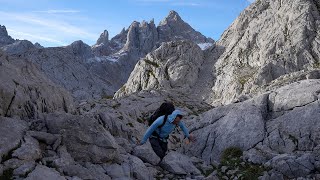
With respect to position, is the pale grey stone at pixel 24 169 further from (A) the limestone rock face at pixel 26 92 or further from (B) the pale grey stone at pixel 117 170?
(A) the limestone rock face at pixel 26 92

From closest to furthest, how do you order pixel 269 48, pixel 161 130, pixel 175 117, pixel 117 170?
pixel 175 117, pixel 161 130, pixel 117 170, pixel 269 48

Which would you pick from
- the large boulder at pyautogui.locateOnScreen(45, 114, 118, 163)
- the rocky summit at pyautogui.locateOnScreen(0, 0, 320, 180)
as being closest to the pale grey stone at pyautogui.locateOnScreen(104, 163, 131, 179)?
the rocky summit at pyautogui.locateOnScreen(0, 0, 320, 180)

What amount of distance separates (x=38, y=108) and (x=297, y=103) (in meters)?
18.3

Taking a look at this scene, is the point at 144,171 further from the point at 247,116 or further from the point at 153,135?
the point at 247,116

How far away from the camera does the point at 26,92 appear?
21.2m

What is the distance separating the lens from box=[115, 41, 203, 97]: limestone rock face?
96812mm

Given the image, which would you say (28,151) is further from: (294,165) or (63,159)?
(294,165)

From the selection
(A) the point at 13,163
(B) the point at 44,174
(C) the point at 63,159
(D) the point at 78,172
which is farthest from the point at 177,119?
(A) the point at 13,163

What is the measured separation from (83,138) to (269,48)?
8152 cm

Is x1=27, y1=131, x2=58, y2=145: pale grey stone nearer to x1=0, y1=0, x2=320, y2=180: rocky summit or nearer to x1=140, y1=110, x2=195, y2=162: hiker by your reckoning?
x1=0, y1=0, x2=320, y2=180: rocky summit

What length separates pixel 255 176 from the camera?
17.6 metres

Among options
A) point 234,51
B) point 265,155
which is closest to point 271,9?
point 234,51

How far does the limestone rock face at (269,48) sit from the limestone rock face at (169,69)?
7738mm

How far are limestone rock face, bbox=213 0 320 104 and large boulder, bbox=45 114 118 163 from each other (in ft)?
210
